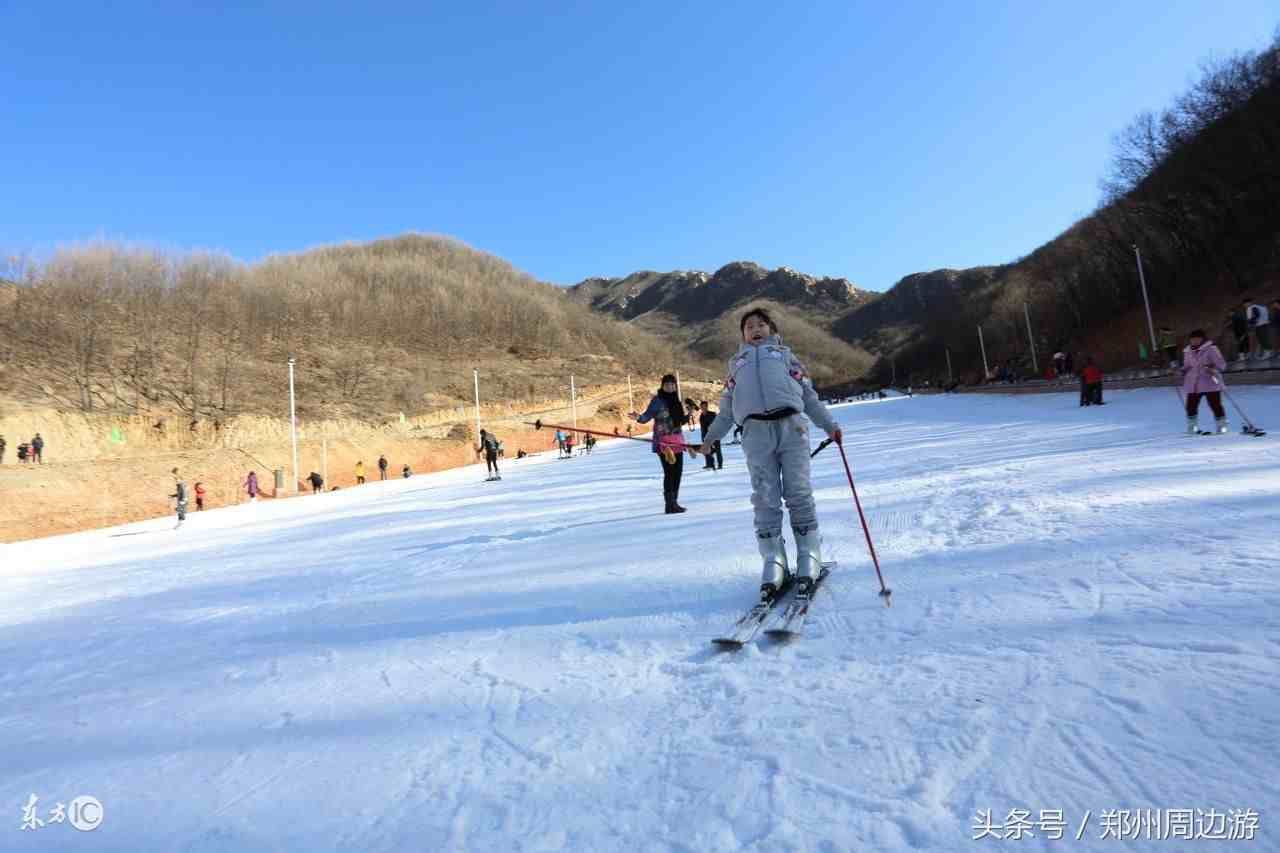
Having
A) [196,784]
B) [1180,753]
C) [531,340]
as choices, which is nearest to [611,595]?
[196,784]

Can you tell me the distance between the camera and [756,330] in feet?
12.8

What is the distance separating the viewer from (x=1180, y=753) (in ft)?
5.38

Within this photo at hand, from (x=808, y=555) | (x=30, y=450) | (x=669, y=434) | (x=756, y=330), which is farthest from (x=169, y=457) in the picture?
(x=808, y=555)

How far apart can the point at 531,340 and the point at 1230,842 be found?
304ft

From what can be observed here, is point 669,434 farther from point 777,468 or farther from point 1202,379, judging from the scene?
point 1202,379

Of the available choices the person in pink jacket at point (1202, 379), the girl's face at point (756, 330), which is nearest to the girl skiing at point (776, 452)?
the girl's face at point (756, 330)

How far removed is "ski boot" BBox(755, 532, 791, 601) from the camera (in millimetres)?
3434

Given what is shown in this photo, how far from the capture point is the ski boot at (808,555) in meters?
3.51

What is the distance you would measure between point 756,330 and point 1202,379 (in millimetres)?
9502

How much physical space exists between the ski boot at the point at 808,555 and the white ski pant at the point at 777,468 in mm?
45

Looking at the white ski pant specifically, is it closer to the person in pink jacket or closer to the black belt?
the black belt

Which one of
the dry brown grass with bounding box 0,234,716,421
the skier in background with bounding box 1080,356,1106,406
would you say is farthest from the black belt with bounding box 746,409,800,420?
the dry brown grass with bounding box 0,234,716,421

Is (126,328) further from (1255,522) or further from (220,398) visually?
(1255,522)

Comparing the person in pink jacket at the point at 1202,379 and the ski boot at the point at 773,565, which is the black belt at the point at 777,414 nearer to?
the ski boot at the point at 773,565
